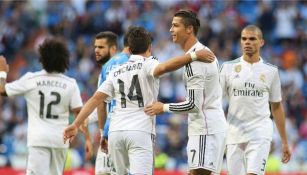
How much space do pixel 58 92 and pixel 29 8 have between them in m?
13.7

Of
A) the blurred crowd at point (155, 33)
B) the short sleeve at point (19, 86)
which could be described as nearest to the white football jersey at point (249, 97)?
the short sleeve at point (19, 86)

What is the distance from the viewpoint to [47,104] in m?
11.4

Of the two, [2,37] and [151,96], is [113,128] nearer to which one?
[151,96]

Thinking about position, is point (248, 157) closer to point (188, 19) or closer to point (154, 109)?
point (154, 109)

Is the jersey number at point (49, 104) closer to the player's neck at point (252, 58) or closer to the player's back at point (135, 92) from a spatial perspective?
the player's back at point (135, 92)

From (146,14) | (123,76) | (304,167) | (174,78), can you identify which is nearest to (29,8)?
(146,14)

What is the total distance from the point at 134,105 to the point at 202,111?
0.79m


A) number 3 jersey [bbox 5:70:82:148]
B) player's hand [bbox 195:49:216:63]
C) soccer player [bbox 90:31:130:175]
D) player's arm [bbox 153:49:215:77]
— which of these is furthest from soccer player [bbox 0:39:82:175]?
player's hand [bbox 195:49:216:63]

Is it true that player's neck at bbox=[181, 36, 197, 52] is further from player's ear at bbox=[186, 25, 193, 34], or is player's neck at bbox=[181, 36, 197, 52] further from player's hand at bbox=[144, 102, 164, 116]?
player's hand at bbox=[144, 102, 164, 116]

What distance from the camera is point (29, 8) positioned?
81.5ft

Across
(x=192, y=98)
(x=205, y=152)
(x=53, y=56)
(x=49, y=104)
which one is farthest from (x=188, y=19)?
(x=49, y=104)

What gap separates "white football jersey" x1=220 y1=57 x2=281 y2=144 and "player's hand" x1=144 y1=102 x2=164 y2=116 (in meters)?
1.73

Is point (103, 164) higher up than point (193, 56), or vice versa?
point (193, 56)

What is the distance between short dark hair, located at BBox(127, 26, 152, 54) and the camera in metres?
10.3
